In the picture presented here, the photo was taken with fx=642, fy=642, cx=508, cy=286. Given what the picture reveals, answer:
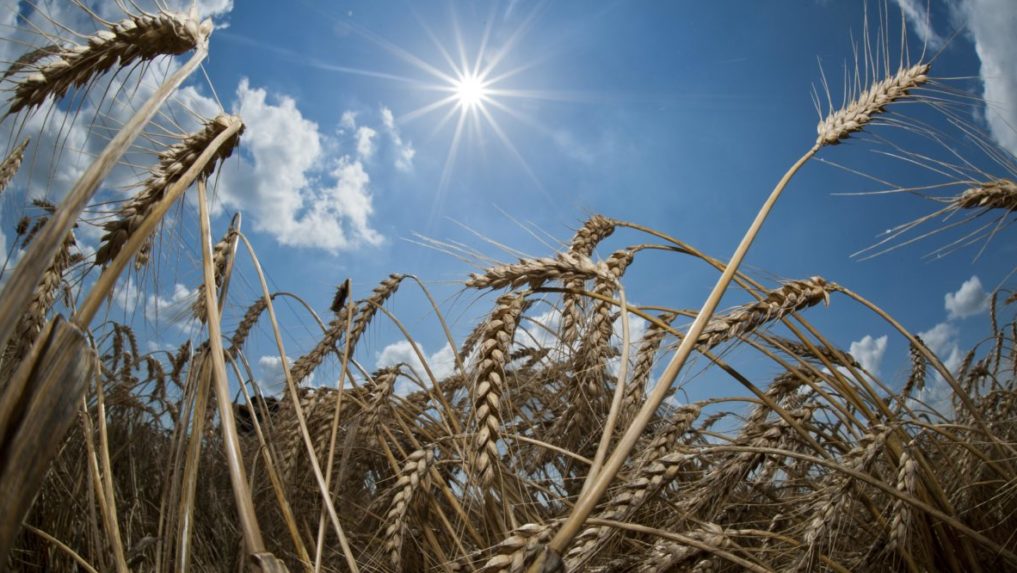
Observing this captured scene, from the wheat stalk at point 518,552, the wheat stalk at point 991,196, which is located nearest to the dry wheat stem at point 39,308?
the wheat stalk at point 518,552

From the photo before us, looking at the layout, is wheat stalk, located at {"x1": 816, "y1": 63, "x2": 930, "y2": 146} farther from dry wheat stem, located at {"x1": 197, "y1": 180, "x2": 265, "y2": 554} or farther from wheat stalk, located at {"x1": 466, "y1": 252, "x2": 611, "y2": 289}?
dry wheat stem, located at {"x1": 197, "y1": 180, "x2": 265, "y2": 554}

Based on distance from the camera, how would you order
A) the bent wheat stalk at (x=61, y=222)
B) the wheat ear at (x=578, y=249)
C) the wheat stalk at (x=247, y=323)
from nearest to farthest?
the bent wheat stalk at (x=61, y=222), the wheat ear at (x=578, y=249), the wheat stalk at (x=247, y=323)

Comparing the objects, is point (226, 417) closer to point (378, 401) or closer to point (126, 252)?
point (126, 252)

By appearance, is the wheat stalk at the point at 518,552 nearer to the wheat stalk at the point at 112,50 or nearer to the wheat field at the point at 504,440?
the wheat field at the point at 504,440

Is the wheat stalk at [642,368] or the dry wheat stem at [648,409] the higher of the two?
the wheat stalk at [642,368]

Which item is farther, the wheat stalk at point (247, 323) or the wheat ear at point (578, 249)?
the wheat stalk at point (247, 323)

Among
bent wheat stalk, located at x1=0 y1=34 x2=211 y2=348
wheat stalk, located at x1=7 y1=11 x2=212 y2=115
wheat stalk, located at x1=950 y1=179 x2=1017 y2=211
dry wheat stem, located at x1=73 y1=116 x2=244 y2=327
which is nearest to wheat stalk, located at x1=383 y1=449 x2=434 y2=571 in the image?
dry wheat stem, located at x1=73 y1=116 x2=244 y2=327

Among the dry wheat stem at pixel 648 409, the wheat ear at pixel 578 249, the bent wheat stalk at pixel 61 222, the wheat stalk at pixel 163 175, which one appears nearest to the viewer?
the bent wheat stalk at pixel 61 222

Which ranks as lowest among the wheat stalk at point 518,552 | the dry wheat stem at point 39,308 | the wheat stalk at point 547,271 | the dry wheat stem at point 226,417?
the wheat stalk at point 518,552

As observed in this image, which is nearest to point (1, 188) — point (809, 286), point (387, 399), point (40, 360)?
point (387, 399)

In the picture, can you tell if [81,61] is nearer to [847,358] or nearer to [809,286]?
[809,286]

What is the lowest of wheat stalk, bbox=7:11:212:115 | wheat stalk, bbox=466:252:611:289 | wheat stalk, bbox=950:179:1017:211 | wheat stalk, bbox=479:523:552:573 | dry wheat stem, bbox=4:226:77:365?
wheat stalk, bbox=479:523:552:573

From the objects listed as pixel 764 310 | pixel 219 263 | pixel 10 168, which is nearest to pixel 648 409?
pixel 764 310

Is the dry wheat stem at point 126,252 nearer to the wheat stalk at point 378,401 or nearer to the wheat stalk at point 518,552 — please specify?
the wheat stalk at point 518,552
